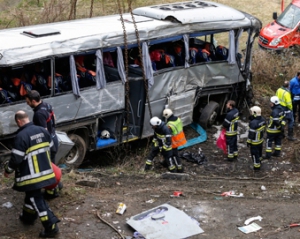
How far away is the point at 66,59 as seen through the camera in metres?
9.60

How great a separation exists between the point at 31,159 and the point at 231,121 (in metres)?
5.61

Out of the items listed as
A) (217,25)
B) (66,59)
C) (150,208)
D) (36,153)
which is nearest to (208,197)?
(150,208)

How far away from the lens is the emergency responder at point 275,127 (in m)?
10.8

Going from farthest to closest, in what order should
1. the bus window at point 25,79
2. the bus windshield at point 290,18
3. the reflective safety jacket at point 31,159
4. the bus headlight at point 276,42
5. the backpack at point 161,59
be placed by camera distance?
the bus windshield at point 290,18 < the bus headlight at point 276,42 < the backpack at point 161,59 < the bus window at point 25,79 < the reflective safety jacket at point 31,159

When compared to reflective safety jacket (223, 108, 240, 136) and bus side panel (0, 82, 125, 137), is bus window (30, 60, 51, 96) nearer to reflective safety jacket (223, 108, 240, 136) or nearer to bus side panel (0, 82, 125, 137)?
bus side panel (0, 82, 125, 137)

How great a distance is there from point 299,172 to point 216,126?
2.77 m

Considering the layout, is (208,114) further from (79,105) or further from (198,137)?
(79,105)

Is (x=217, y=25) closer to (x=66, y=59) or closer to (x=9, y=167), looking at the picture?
(x=66, y=59)

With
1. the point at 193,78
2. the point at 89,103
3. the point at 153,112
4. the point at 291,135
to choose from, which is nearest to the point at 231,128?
the point at 193,78

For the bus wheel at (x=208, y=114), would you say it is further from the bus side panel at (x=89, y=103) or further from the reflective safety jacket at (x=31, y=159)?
the reflective safety jacket at (x=31, y=159)

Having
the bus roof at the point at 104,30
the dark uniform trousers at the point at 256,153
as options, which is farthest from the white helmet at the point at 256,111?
the bus roof at the point at 104,30

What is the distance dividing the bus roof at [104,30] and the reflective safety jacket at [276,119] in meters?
2.12

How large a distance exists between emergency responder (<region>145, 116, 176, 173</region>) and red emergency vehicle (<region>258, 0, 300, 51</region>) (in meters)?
8.65

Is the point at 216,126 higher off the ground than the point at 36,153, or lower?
lower
